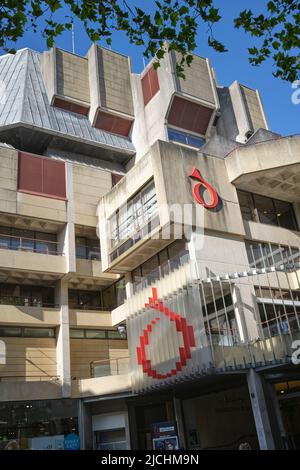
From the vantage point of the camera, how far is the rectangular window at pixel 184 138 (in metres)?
34.3

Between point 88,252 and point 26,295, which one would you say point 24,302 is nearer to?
point 26,295

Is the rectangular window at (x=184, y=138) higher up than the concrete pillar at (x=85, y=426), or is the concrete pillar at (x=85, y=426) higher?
the rectangular window at (x=184, y=138)

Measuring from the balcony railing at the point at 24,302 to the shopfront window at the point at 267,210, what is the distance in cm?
1263

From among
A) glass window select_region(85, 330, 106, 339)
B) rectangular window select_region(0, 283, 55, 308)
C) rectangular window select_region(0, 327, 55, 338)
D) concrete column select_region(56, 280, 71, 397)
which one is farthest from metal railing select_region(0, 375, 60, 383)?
rectangular window select_region(0, 283, 55, 308)

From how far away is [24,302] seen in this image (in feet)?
89.1

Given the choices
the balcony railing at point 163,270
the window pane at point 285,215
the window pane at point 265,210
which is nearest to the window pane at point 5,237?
the balcony railing at point 163,270

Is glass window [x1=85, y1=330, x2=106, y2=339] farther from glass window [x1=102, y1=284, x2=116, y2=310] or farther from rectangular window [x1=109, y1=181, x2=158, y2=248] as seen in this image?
rectangular window [x1=109, y1=181, x2=158, y2=248]

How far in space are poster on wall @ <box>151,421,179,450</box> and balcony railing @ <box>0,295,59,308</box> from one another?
36.9 feet

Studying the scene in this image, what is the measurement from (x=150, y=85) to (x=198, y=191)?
633 inches

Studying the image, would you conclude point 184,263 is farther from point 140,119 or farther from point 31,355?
point 140,119

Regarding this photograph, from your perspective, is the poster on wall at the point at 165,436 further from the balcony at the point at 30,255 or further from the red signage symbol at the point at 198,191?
the balcony at the point at 30,255

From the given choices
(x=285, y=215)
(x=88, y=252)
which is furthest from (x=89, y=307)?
(x=285, y=215)
